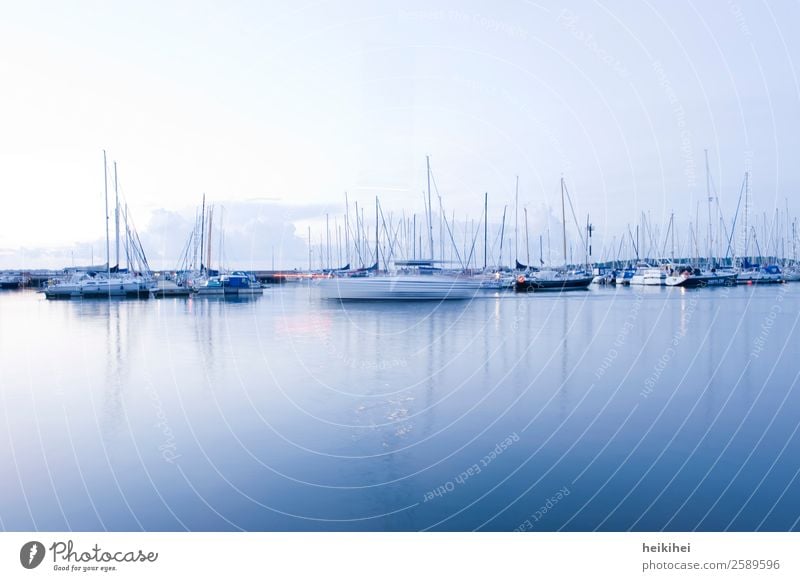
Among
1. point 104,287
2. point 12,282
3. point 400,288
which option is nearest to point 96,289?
point 104,287

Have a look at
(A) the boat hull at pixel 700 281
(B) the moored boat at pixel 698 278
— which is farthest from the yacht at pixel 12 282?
(B) the moored boat at pixel 698 278

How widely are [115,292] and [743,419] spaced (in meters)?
46.6

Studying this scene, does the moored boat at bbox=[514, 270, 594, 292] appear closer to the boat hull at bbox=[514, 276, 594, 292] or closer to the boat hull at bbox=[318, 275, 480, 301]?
the boat hull at bbox=[514, 276, 594, 292]

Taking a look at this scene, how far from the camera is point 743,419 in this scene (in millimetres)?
9359

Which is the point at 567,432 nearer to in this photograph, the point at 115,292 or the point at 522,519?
the point at 522,519

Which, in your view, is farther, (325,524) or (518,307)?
(518,307)
